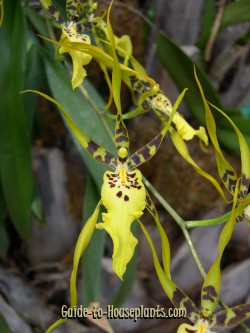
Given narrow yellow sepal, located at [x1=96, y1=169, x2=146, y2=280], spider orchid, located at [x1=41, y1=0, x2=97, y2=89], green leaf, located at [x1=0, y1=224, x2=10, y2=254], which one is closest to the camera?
narrow yellow sepal, located at [x1=96, y1=169, x2=146, y2=280]

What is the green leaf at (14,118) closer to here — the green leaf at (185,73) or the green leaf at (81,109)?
the green leaf at (81,109)

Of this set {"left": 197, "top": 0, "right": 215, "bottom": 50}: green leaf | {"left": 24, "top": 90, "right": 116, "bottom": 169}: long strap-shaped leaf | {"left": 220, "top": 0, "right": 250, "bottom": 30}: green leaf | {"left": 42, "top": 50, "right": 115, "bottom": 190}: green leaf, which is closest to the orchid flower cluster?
{"left": 24, "top": 90, "right": 116, "bottom": 169}: long strap-shaped leaf

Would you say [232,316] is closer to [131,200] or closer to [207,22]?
[131,200]

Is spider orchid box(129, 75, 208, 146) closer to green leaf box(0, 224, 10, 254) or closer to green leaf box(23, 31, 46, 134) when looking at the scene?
green leaf box(23, 31, 46, 134)

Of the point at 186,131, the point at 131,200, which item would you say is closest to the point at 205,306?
the point at 131,200

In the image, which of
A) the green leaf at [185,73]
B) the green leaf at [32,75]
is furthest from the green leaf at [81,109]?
the green leaf at [185,73]

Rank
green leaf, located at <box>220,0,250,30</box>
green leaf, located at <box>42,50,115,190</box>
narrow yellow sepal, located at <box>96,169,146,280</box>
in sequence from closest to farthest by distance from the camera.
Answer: narrow yellow sepal, located at <box>96,169,146,280</box>
green leaf, located at <box>42,50,115,190</box>
green leaf, located at <box>220,0,250,30</box>
